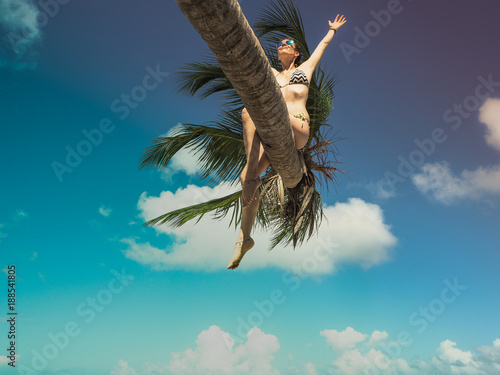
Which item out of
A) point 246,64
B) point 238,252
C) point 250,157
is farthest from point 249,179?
point 246,64

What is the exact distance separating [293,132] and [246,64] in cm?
137

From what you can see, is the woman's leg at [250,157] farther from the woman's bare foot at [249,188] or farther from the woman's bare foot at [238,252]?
the woman's bare foot at [238,252]

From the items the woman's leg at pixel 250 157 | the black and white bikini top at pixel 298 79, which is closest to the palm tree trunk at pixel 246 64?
the woman's leg at pixel 250 157

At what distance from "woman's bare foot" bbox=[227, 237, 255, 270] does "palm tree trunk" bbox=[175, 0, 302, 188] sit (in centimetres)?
88

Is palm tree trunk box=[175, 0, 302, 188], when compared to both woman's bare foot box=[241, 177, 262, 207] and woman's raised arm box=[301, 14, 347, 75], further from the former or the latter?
woman's raised arm box=[301, 14, 347, 75]

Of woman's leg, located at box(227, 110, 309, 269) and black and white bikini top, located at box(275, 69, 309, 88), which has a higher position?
black and white bikini top, located at box(275, 69, 309, 88)

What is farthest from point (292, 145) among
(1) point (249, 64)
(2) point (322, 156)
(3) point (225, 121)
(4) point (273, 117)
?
(3) point (225, 121)

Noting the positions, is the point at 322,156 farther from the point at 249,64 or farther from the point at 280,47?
the point at 249,64

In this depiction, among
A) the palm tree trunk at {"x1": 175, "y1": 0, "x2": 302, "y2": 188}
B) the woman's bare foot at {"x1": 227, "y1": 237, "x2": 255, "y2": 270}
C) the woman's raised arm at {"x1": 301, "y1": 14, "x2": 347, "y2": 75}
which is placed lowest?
the woman's bare foot at {"x1": 227, "y1": 237, "x2": 255, "y2": 270}

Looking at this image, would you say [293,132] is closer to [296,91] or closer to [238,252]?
[296,91]

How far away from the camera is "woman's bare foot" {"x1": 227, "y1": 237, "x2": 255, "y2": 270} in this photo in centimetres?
420

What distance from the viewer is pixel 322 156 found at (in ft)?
21.7

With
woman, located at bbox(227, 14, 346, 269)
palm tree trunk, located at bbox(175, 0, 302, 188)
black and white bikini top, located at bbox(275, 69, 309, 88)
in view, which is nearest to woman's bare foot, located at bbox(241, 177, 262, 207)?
woman, located at bbox(227, 14, 346, 269)

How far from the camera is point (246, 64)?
8.90 ft
